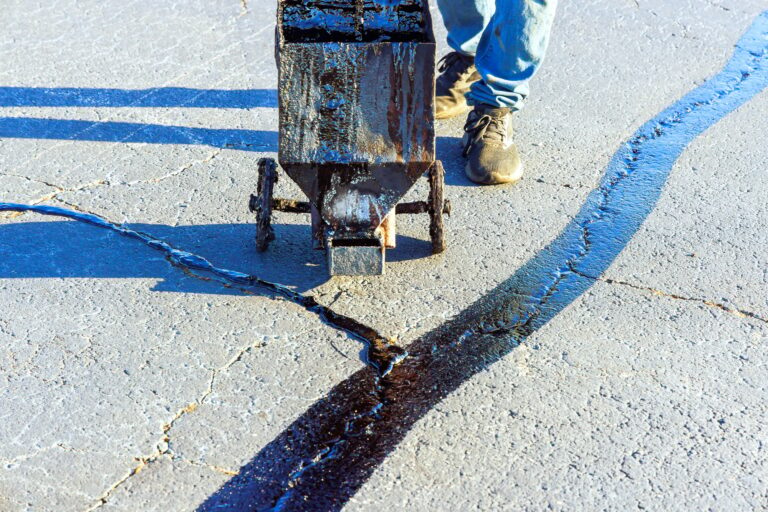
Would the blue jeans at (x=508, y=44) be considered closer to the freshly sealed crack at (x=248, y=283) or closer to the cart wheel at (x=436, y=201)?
the cart wheel at (x=436, y=201)

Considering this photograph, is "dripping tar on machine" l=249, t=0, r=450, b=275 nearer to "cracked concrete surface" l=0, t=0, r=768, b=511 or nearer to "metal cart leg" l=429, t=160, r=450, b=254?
"metal cart leg" l=429, t=160, r=450, b=254

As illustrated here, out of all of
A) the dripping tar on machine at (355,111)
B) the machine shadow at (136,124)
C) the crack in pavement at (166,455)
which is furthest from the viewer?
the machine shadow at (136,124)

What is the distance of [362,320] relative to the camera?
2.95m

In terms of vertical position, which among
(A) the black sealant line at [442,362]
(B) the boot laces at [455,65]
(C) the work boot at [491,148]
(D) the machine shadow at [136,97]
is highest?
(B) the boot laces at [455,65]

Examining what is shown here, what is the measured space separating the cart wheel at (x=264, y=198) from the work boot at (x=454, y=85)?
1.46m

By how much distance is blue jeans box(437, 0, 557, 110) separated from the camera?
3.71 meters

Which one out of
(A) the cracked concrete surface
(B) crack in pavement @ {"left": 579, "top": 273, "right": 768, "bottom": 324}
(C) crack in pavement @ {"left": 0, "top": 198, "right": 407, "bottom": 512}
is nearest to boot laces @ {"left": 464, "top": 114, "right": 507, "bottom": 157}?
(A) the cracked concrete surface

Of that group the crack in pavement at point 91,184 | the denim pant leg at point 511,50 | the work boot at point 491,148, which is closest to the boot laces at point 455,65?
the denim pant leg at point 511,50

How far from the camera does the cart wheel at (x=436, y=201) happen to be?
10.2ft

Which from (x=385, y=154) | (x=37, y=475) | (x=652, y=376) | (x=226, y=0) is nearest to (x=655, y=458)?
(x=652, y=376)

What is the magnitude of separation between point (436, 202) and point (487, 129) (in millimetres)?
875

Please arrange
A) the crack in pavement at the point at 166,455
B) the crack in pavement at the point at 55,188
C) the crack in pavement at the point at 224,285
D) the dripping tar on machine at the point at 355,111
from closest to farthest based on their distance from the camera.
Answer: the crack in pavement at the point at 166,455, the crack in pavement at the point at 224,285, the dripping tar on machine at the point at 355,111, the crack in pavement at the point at 55,188

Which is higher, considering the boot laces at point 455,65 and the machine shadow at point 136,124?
the boot laces at point 455,65

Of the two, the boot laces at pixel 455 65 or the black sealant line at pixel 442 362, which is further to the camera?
the boot laces at pixel 455 65
